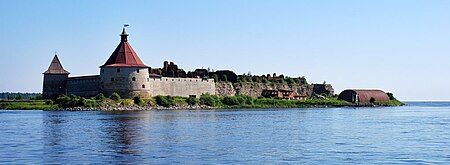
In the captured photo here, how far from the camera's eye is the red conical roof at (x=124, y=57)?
238ft

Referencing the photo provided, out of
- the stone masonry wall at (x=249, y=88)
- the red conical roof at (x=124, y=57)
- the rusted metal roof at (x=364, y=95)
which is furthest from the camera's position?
the rusted metal roof at (x=364, y=95)

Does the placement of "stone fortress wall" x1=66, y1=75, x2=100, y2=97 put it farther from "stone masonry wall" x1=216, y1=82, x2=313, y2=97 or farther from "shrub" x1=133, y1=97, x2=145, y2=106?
"stone masonry wall" x1=216, y1=82, x2=313, y2=97

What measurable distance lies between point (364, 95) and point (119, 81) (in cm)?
4503

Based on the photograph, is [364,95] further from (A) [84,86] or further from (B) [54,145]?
(B) [54,145]

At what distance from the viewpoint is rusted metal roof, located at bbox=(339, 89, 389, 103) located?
338 feet

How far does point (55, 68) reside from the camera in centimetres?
7819

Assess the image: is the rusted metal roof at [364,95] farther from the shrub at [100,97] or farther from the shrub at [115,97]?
the shrub at [100,97]

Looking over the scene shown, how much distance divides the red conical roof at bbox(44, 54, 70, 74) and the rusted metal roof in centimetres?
4381

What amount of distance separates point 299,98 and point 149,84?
1317 inches

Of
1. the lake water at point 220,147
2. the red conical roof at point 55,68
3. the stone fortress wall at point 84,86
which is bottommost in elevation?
the lake water at point 220,147

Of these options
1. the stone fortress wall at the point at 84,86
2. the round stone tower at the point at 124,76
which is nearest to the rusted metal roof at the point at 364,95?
the round stone tower at the point at 124,76

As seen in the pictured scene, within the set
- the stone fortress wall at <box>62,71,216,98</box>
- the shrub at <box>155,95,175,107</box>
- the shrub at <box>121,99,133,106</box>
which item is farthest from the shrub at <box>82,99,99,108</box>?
the shrub at <box>155,95,175,107</box>

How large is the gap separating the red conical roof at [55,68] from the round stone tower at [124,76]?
7.35 m

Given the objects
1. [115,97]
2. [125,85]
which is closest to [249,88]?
[125,85]
